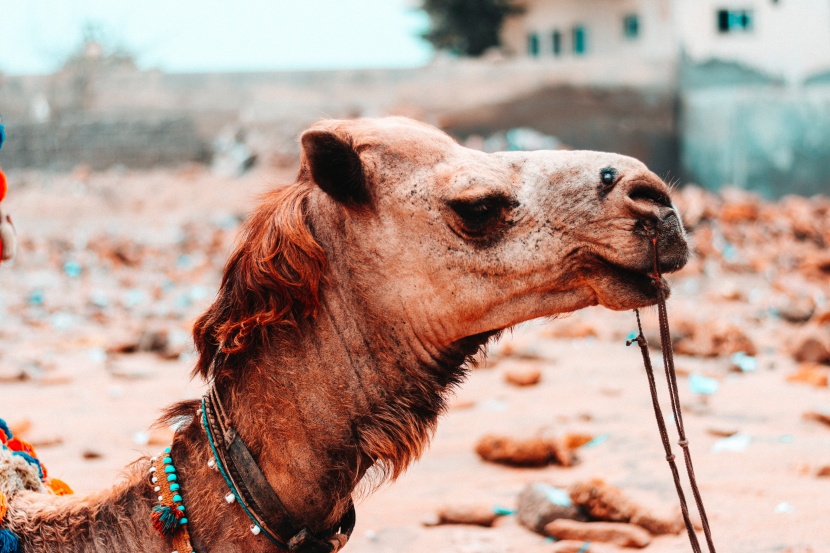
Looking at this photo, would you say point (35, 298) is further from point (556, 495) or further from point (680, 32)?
point (680, 32)

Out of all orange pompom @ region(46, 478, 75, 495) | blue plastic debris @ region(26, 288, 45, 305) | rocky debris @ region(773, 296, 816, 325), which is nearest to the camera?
orange pompom @ region(46, 478, 75, 495)

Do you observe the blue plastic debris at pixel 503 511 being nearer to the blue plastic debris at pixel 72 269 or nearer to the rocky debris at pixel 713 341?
the rocky debris at pixel 713 341

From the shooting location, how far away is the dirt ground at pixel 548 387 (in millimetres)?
4223

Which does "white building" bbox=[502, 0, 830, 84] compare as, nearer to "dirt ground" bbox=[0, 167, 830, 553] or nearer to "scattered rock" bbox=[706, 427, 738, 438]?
"dirt ground" bbox=[0, 167, 830, 553]

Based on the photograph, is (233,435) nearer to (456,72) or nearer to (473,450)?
(473,450)

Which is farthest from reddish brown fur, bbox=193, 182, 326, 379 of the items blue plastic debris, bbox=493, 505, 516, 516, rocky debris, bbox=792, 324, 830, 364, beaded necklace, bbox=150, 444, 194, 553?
rocky debris, bbox=792, 324, 830, 364

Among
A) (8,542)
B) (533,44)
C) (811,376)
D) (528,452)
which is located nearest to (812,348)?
(811,376)

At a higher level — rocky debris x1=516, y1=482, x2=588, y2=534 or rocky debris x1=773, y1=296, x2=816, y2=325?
rocky debris x1=516, y1=482, x2=588, y2=534

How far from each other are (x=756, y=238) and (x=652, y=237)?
42.5 ft

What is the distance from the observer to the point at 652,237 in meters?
2.14

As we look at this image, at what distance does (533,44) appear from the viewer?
3278 centimetres

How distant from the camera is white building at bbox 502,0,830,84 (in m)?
22.0

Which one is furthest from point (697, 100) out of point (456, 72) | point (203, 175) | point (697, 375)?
point (697, 375)

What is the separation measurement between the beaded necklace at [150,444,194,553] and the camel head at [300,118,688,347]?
674mm
